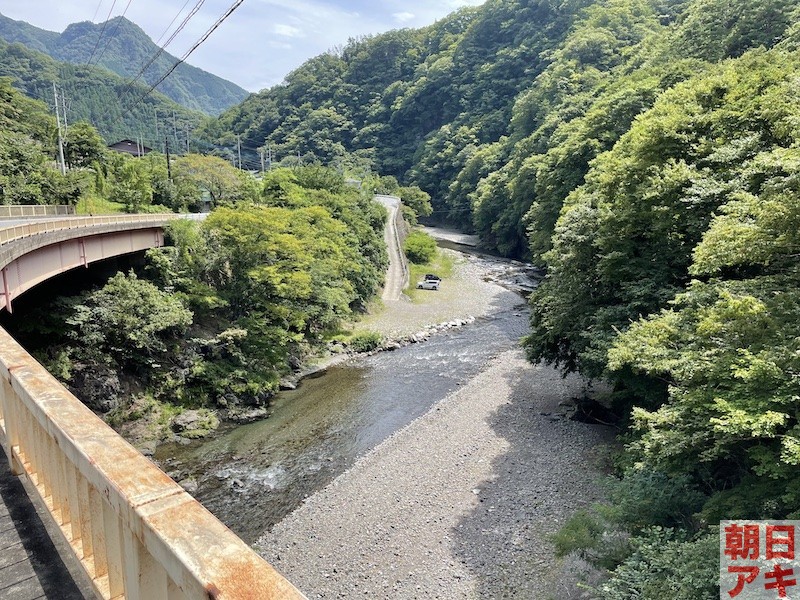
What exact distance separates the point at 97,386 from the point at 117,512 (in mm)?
17168

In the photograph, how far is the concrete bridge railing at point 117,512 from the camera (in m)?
1.38

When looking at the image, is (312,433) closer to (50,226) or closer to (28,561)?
(50,226)

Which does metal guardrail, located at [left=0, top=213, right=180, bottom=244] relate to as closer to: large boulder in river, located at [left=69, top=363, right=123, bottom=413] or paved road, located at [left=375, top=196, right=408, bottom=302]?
large boulder in river, located at [left=69, top=363, right=123, bottom=413]

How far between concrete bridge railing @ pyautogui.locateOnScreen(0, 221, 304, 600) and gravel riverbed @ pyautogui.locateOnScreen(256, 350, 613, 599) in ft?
29.3

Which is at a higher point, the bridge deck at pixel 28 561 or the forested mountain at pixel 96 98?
the forested mountain at pixel 96 98

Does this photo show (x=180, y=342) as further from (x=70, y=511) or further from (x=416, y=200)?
(x=416, y=200)

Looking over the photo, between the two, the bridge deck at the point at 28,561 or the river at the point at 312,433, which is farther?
the river at the point at 312,433

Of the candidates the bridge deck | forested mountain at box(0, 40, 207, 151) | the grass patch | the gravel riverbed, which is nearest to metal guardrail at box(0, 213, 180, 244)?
the gravel riverbed

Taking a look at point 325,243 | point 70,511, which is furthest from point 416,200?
point 70,511

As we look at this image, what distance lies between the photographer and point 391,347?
26234 mm

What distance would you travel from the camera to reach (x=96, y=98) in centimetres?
9388

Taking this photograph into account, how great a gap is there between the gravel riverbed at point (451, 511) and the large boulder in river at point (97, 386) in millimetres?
8140

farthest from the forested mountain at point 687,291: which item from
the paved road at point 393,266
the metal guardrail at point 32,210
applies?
the metal guardrail at point 32,210

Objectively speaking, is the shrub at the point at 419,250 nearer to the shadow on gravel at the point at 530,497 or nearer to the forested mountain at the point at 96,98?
the shadow on gravel at the point at 530,497
